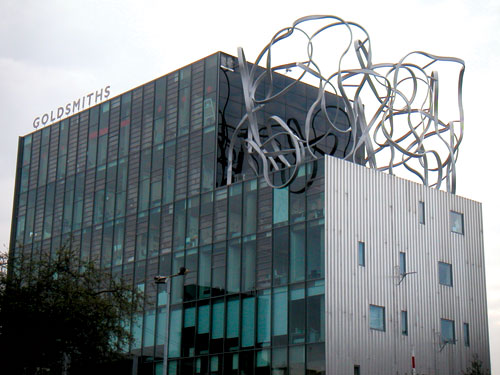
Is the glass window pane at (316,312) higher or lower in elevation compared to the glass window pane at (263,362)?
higher

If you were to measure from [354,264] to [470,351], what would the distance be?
34.1ft

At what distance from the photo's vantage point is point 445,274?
5816cm

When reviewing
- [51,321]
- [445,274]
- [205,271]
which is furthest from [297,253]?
[51,321]

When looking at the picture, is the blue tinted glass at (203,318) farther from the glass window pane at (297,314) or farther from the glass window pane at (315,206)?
the glass window pane at (315,206)

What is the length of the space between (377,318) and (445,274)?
686 cm

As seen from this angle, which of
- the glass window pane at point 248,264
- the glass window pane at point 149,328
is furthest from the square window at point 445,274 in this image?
the glass window pane at point 149,328

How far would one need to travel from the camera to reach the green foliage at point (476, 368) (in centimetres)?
5433

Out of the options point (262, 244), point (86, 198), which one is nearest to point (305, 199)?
point (262, 244)

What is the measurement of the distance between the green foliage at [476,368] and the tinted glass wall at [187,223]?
9.67 meters

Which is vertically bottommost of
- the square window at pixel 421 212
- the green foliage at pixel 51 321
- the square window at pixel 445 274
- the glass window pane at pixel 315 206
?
the green foliage at pixel 51 321

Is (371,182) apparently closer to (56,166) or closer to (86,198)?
(86,198)

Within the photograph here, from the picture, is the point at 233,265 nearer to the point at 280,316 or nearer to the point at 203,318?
the point at 203,318

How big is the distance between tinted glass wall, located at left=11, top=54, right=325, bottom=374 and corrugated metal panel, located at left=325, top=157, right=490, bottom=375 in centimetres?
107

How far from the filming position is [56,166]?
7675cm
